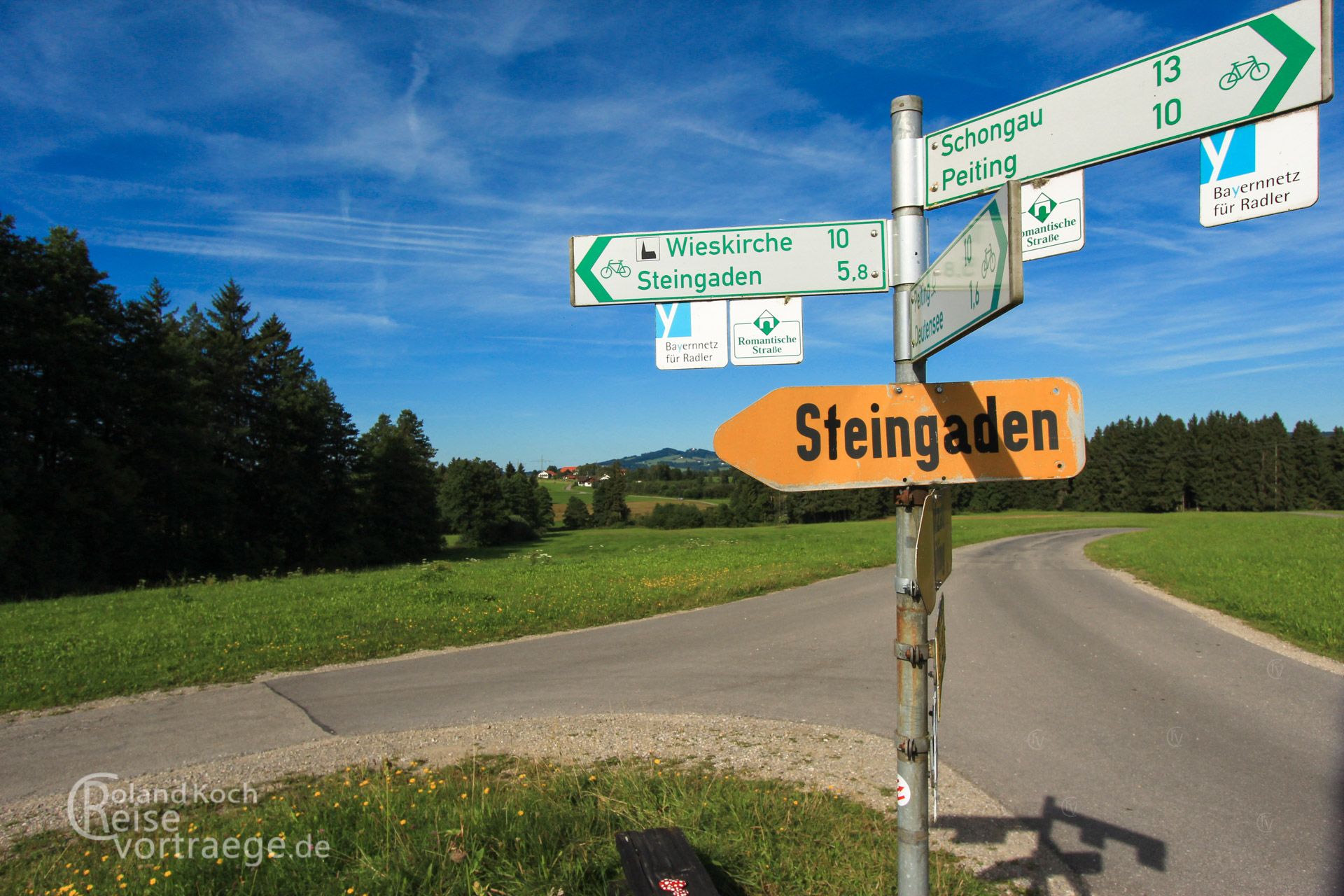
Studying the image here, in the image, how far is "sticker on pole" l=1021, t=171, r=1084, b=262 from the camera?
2209 millimetres

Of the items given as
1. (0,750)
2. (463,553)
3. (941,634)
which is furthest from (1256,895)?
(463,553)

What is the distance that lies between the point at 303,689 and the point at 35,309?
1137 inches

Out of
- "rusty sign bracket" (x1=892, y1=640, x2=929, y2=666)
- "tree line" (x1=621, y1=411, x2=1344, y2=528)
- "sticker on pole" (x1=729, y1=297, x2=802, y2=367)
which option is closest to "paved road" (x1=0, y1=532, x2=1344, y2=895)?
"rusty sign bracket" (x1=892, y1=640, x2=929, y2=666)

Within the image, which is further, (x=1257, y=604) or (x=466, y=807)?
(x=1257, y=604)

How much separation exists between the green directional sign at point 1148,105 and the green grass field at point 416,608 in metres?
8.58

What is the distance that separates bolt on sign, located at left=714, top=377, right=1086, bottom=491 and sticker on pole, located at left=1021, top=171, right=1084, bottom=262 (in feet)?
1.83

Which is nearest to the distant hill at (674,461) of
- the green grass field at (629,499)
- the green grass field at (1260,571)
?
the green grass field at (629,499)

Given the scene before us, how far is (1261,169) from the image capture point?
200 cm

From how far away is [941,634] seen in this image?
2143mm

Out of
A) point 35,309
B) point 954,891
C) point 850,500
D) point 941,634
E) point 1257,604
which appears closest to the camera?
point 941,634

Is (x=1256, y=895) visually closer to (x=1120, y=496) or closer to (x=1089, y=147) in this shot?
(x=1089, y=147)

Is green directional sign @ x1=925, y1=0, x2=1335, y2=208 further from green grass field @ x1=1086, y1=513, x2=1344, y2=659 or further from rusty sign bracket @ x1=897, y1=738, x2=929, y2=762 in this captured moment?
green grass field @ x1=1086, y1=513, x2=1344, y2=659

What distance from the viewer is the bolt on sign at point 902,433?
1917 millimetres

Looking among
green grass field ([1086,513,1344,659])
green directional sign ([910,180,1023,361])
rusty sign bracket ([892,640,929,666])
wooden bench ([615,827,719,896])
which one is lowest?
green grass field ([1086,513,1344,659])
